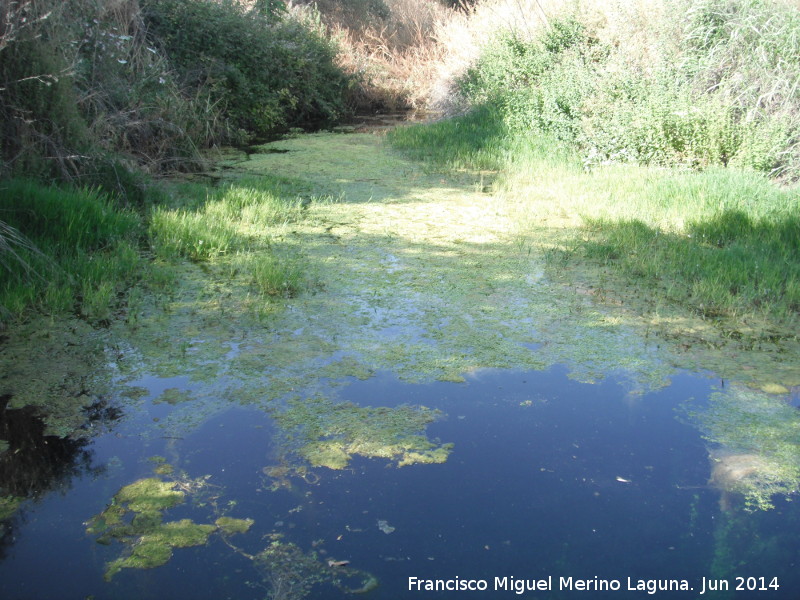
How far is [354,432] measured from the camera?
9.58ft

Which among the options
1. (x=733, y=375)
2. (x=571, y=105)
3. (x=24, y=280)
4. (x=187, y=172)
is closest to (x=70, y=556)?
(x=24, y=280)

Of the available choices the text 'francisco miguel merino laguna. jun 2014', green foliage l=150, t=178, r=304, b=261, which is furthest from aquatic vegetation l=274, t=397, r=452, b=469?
green foliage l=150, t=178, r=304, b=261

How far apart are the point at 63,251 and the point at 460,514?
10.5 ft

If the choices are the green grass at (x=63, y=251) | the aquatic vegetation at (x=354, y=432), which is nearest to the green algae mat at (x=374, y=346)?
the aquatic vegetation at (x=354, y=432)

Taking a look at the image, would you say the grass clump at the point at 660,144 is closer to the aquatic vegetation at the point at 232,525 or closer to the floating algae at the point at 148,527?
the aquatic vegetation at the point at 232,525

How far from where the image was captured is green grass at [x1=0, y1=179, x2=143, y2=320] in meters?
3.94

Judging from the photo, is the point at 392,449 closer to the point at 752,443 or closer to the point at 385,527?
the point at 385,527

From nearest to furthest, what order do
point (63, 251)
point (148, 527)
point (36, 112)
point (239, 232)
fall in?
point (148, 527) < point (63, 251) < point (36, 112) < point (239, 232)

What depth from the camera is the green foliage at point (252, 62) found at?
9.81 m

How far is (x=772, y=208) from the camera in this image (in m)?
5.50

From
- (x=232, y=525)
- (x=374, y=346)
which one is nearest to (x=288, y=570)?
(x=232, y=525)

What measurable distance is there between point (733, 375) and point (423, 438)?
63.0 inches

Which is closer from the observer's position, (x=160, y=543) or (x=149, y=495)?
(x=160, y=543)

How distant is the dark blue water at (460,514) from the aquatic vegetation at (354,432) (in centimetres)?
6
